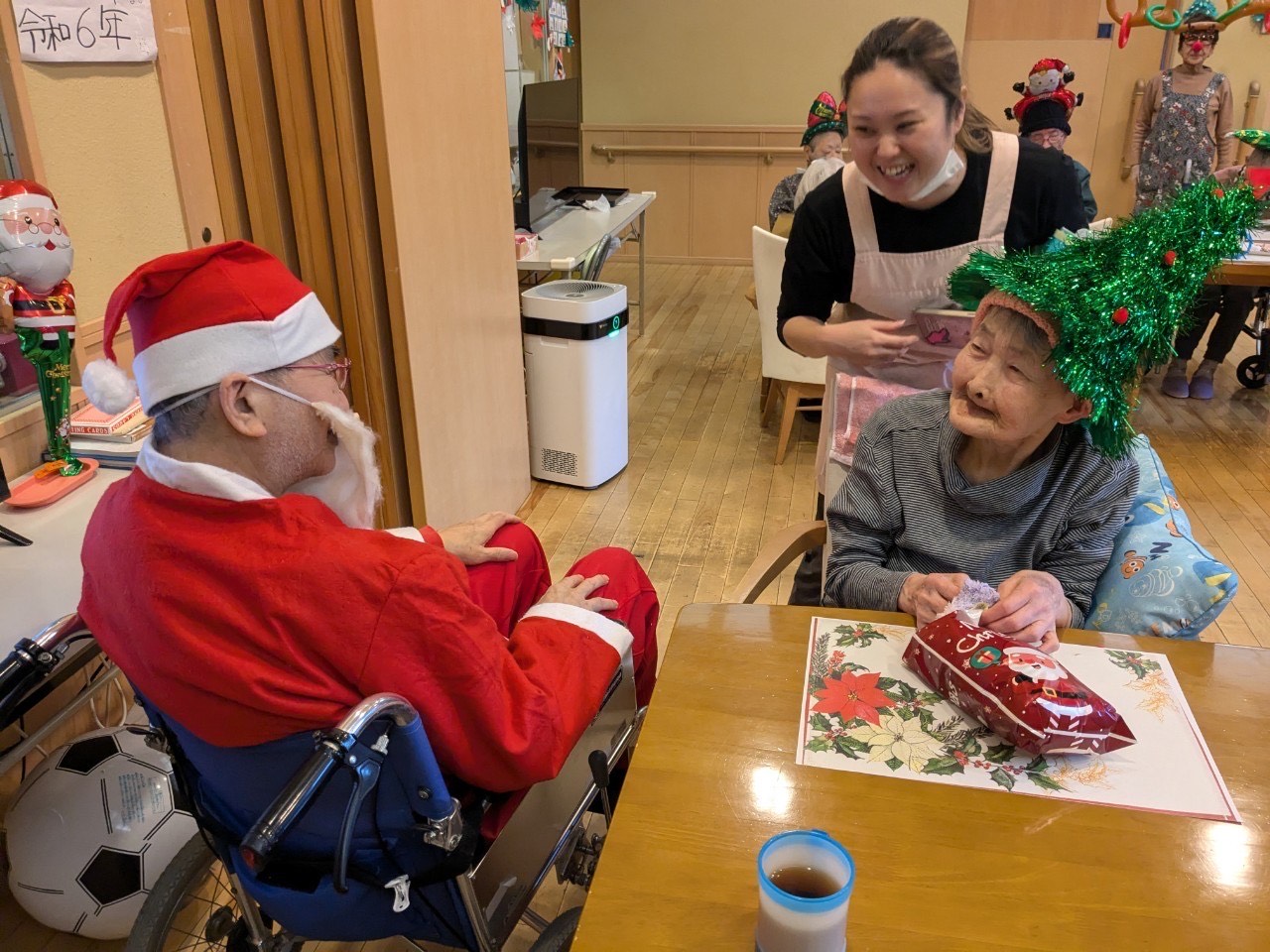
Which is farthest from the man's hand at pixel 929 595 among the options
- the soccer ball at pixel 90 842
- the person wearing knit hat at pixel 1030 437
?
the soccer ball at pixel 90 842

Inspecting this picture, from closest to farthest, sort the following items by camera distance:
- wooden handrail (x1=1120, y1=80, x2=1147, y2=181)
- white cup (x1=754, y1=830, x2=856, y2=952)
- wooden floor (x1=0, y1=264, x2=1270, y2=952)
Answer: white cup (x1=754, y1=830, x2=856, y2=952) → wooden floor (x1=0, y1=264, x2=1270, y2=952) → wooden handrail (x1=1120, y1=80, x2=1147, y2=181)

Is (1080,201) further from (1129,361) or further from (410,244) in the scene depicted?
(410,244)

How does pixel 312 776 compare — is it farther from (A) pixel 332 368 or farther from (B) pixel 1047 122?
(B) pixel 1047 122

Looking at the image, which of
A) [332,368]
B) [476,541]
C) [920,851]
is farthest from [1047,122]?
[920,851]

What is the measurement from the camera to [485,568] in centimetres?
154

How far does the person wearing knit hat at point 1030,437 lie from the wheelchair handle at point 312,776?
28.6 inches

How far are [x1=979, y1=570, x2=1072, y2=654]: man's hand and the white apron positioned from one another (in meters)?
0.57

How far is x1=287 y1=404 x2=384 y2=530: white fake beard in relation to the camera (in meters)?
1.12

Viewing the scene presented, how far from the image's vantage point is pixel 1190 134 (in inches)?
197

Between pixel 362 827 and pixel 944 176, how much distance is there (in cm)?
144

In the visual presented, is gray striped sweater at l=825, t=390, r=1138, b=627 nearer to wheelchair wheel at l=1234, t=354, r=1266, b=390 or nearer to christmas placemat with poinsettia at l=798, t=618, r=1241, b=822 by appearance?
christmas placemat with poinsettia at l=798, t=618, r=1241, b=822

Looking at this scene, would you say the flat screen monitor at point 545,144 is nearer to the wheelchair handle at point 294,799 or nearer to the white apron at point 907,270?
the white apron at point 907,270

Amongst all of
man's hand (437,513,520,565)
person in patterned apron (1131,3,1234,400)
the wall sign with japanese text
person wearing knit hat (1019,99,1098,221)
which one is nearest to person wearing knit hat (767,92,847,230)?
person wearing knit hat (1019,99,1098,221)

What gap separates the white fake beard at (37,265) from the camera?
1.45m
